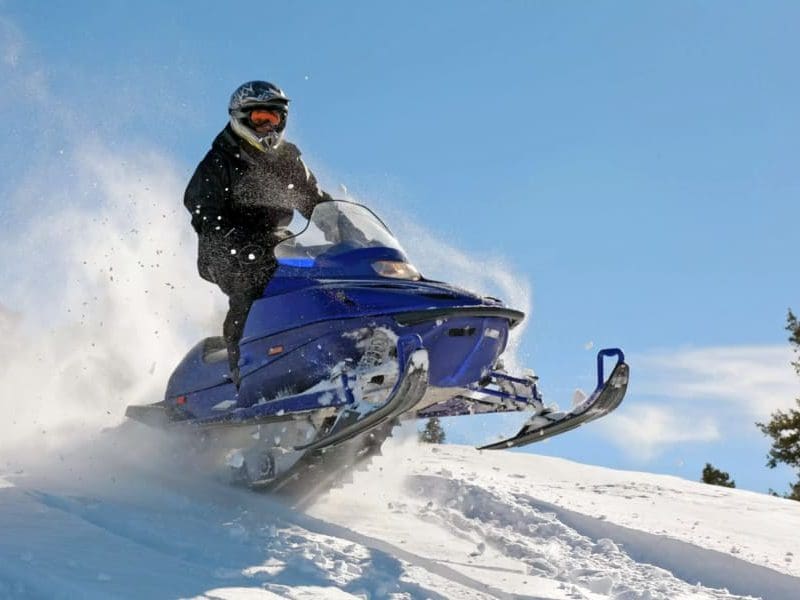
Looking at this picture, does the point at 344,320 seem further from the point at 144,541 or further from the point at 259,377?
the point at 144,541

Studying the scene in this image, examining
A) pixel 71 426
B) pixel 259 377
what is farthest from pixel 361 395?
pixel 71 426

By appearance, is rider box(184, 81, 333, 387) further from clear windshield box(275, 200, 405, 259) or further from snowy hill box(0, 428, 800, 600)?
snowy hill box(0, 428, 800, 600)

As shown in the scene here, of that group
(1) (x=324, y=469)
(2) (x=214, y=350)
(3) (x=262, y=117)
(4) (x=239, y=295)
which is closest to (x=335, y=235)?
(4) (x=239, y=295)

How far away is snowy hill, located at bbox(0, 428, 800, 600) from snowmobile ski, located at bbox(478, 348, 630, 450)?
25.6 inches

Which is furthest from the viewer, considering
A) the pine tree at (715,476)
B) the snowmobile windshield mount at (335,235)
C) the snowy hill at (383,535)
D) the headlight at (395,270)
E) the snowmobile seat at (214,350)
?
the pine tree at (715,476)

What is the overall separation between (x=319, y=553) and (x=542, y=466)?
505 centimetres

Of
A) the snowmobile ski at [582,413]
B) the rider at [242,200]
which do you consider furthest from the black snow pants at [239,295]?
the snowmobile ski at [582,413]

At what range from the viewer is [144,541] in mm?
4543

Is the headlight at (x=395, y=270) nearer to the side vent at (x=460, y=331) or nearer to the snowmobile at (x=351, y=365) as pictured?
the snowmobile at (x=351, y=365)

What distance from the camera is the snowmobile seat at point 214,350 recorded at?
6.74 m

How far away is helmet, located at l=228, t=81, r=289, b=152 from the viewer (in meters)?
6.57

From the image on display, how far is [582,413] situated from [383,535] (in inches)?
61.7

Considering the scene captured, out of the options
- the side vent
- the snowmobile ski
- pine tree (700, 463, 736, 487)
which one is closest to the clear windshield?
the side vent

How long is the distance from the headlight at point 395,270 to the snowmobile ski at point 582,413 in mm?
1347
